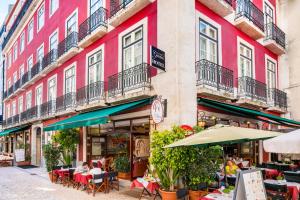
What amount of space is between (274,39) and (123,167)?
1085 centimetres

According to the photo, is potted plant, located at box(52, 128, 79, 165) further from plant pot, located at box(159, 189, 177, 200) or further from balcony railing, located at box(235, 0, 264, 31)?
balcony railing, located at box(235, 0, 264, 31)

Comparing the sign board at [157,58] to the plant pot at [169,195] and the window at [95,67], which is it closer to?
the plant pot at [169,195]

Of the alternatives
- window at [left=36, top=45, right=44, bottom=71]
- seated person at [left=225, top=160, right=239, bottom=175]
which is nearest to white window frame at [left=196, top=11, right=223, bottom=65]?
seated person at [left=225, top=160, right=239, bottom=175]

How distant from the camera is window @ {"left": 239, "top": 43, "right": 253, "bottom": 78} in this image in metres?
13.9

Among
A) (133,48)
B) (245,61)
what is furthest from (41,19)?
(245,61)

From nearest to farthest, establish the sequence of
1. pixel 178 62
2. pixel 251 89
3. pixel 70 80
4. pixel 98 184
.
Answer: pixel 178 62 < pixel 98 184 < pixel 251 89 < pixel 70 80

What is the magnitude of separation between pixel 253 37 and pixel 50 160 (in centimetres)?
1202

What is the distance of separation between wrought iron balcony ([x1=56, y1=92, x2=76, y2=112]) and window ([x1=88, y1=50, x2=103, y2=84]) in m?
1.89

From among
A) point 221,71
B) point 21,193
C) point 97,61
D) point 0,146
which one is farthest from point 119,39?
point 0,146

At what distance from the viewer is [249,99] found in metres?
12.9

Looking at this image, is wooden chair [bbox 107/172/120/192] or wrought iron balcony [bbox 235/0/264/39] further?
wrought iron balcony [bbox 235/0/264/39]

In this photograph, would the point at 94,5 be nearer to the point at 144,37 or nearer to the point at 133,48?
the point at 133,48

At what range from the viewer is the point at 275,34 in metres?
16.5

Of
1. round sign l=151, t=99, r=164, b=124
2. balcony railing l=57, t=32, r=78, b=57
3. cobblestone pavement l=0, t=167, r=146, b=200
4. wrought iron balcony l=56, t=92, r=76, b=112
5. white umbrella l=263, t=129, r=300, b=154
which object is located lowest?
cobblestone pavement l=0, t=167, r=146, b=200
